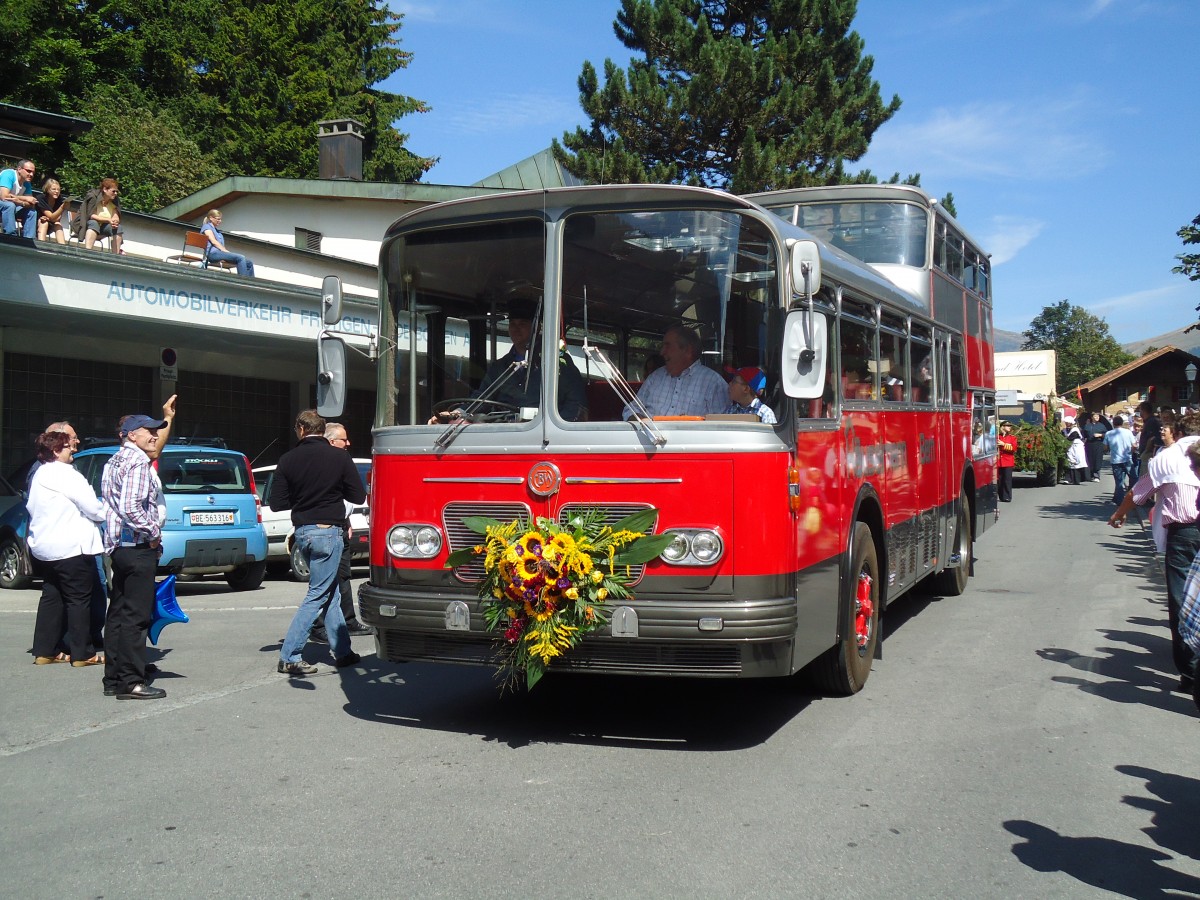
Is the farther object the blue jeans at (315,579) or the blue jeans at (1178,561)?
the blue jeans at (315,579)

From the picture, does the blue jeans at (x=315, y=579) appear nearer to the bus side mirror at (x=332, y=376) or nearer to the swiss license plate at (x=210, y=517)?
the bus side mirror at (x=332, y=376)

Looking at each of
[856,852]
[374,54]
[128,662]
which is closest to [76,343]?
[128,662]

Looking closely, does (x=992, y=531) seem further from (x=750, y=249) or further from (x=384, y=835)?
(x=384, y=835)

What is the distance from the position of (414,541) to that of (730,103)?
84.4ft

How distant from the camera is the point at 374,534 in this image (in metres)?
7.01

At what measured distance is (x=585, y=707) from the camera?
7586mm

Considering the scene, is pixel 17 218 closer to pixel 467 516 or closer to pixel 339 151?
pixel 467 516

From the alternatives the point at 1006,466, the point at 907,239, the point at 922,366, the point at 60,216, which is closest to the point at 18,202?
the point at 60,216

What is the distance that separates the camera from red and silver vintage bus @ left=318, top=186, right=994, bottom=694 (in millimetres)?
6152

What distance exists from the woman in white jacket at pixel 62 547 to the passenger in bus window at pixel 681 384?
183 inches

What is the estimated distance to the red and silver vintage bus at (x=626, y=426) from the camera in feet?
20.2

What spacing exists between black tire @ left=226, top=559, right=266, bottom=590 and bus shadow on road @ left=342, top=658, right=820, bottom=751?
6678 millimetres

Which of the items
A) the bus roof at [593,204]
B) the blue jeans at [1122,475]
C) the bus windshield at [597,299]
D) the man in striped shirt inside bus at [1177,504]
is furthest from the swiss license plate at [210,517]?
the blue jeans at [1122,475]

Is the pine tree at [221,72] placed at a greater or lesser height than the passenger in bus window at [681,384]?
greater
